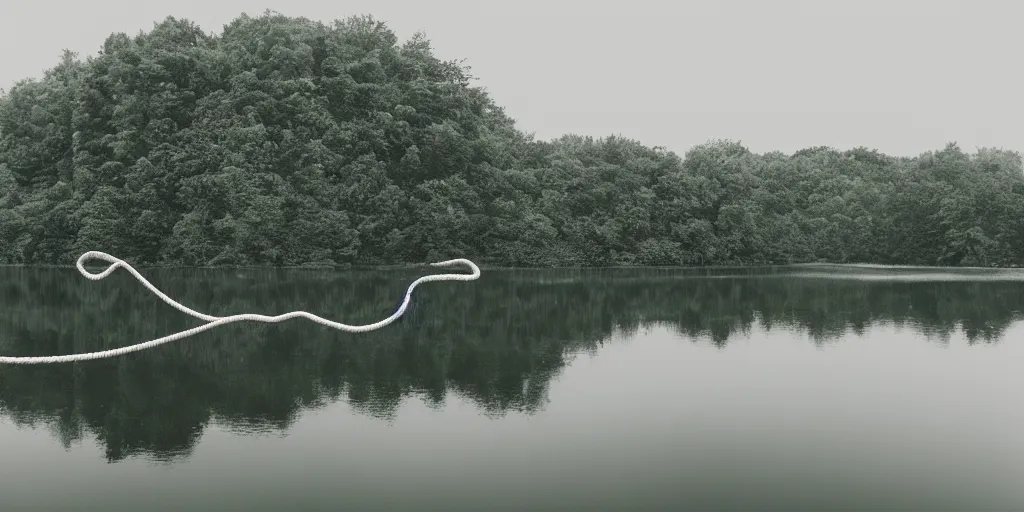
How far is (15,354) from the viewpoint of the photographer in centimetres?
1284

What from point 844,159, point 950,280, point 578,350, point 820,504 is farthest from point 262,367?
point 844,159

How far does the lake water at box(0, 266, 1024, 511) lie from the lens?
706 centimetres

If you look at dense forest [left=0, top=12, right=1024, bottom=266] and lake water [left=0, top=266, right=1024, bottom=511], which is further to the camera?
dense forest [left=0, top=12, right=1024, bottom=266]

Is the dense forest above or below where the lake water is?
above

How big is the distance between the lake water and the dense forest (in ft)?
50.6

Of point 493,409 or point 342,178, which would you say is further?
point 342,178

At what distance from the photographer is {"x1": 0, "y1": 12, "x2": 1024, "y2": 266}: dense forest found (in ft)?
115

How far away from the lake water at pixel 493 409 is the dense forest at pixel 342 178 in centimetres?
1544

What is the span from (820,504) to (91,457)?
21.6ft

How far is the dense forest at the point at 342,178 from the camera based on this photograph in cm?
3512

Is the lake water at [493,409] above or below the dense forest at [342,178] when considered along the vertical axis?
below

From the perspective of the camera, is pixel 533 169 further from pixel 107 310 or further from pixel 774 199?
pixel 107 310

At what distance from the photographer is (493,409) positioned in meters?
9.74

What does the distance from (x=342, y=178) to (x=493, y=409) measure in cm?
2949
